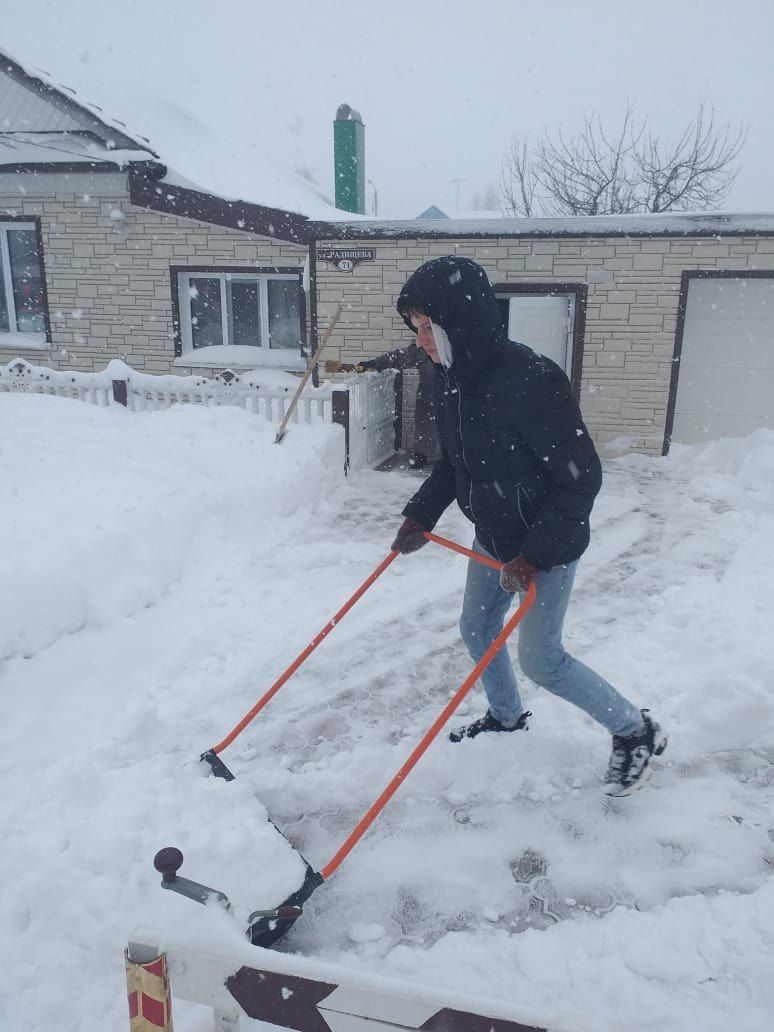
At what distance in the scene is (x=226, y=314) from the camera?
11742 millimetres

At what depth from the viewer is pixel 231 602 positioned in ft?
16.5

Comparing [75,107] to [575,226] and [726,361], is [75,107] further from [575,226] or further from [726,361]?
[726,361]

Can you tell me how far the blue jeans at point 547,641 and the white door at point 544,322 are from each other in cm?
772

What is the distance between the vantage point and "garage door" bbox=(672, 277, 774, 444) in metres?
9.93

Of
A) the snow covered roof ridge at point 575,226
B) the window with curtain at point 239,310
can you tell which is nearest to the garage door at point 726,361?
the snow covered roof ridge at point 575,226

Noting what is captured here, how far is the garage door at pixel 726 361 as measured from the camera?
32.6 feet

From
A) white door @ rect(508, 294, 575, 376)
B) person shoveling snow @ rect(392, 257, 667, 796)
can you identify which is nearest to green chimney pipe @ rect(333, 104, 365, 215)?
white door @ rect(508, 294, 575, 376)

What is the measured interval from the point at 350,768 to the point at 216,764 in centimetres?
61

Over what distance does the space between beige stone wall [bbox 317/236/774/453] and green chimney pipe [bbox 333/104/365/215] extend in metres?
6.79

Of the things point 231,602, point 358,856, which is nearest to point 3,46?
point 231,602

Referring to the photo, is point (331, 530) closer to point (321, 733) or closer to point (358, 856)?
point (321, 733)

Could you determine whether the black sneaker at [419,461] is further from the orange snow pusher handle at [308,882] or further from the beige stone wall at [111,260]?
the orange snow pusher handle at [308,882]

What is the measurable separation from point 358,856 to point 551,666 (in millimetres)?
1044

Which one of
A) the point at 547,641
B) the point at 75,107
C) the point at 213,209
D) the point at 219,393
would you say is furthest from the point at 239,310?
the point at 547,641
